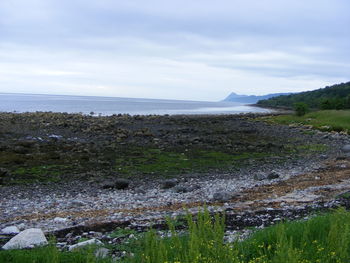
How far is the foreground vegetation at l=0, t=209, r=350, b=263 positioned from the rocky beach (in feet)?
1.78

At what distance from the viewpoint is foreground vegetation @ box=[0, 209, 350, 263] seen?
511 cm

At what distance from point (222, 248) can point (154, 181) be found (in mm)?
15994

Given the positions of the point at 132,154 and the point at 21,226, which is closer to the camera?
the point at 21,226

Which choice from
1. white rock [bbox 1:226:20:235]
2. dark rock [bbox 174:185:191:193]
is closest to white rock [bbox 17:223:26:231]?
white rock [bbox 1:226:20:235]

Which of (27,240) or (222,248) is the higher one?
(222,248)

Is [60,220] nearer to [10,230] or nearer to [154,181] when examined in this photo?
[10,230]

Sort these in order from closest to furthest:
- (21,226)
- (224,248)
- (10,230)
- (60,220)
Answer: (224,248) < (10,230) < (21,226) < (60,220)

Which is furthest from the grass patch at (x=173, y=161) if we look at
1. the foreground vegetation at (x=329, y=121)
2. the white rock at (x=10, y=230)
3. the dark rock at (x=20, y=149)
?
the foreground vegetation at (x=329, y=121)

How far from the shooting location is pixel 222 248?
17.2 feet

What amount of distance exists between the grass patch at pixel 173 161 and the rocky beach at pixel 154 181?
7cm

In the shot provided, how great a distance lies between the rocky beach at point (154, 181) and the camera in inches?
489

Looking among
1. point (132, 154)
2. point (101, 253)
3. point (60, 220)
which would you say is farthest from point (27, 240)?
point (132, 154)

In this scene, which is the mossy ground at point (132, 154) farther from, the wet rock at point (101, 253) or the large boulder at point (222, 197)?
the wet rock at point (101, 253)

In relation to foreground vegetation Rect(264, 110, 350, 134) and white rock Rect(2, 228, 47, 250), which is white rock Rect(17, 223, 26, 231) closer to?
white rock Rect(2, 228, 47, 250)
